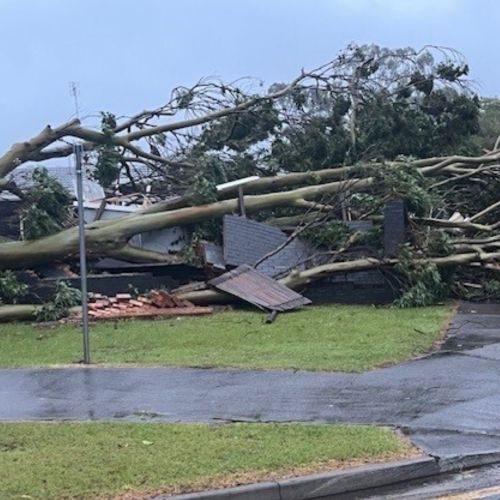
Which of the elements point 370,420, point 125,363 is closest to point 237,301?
point 125,363

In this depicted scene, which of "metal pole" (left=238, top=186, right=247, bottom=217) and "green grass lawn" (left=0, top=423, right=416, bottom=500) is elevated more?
"metal pole" (left=238, top=186, right=247, bottom=217)

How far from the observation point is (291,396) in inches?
329

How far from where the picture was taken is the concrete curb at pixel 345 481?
5.43 meters

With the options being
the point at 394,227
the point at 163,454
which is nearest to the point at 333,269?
the point at 394,227

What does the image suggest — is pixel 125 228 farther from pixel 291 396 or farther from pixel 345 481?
pixel 345 481

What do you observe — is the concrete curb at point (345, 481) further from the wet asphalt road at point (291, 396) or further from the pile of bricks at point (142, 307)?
the pile of bricks at point (142, 307)

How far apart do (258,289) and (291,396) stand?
7.62 metres

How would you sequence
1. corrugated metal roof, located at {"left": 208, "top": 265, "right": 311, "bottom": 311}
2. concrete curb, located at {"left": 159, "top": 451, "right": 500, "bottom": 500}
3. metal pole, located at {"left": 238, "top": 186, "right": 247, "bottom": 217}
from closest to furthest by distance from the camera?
1. concrete curb, located at {"left": 159, "top": 451, "right": 500, "bottom": 500}
2. corrugated metal roof, located at {"left": 208, "top": 265, "right": 311, "bottom": 311}
3. metal pole, located at {"left": 238, "top": 186, "right": 247, "bottom": 217}

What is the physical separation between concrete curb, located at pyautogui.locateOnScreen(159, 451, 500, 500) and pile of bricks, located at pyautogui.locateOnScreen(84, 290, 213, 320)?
9.33 meters

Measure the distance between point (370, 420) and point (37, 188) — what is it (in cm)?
1083

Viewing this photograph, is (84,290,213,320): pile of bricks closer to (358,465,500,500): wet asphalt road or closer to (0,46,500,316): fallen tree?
(0,46,500,316): fallen tree

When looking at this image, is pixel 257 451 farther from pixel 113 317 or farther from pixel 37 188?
pixel 37 188

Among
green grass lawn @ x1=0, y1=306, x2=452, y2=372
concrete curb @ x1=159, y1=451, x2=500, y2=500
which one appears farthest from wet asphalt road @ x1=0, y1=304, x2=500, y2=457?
green grass lawn @ x1=0, y1=306, x2=452, y2=372

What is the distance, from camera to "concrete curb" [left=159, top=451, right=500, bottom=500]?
5.43m
